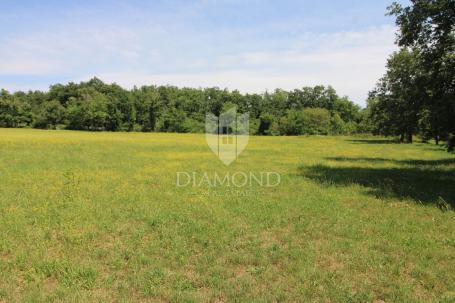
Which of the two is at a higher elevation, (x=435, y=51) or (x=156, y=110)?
(x=156, y=110)

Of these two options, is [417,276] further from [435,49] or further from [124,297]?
[435,49]

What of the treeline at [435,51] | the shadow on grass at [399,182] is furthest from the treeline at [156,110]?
the treeline at [435,51]

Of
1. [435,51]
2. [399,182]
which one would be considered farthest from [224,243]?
[435,51]

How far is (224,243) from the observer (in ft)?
28.9

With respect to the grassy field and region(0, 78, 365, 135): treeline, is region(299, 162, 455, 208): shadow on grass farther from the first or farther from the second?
region(0, 78, 365, 135): treeline

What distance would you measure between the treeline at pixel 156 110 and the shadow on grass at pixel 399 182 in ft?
295

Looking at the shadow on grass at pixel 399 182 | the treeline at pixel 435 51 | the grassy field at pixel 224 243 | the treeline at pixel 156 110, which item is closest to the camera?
the grassy field at pixel 224 243

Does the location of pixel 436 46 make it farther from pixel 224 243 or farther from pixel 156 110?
pixel 156 110

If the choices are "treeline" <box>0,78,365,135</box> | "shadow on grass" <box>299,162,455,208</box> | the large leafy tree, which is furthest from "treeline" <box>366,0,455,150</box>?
"treeline" <box>0,78,365,135</box>

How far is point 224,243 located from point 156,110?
4386 inches

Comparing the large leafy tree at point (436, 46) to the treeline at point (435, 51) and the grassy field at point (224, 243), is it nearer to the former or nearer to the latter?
the treeline at point (435, 51)

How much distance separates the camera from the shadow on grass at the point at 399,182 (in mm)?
14703

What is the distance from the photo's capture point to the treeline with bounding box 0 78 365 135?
10719 centimetres

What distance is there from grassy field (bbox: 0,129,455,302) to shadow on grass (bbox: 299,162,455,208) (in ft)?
0.65
